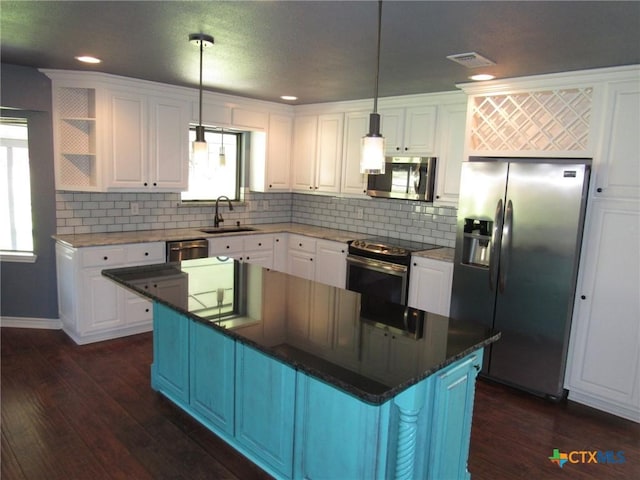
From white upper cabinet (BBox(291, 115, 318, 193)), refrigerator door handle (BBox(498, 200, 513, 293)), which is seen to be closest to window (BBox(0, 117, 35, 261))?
white upper cabinet (BBox(291, 115, 318, 193))

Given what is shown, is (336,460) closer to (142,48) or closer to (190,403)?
(190,403)

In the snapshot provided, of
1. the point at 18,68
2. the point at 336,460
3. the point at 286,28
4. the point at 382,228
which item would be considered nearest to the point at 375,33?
the point at 286,28

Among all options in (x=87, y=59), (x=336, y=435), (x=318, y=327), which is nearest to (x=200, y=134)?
(x=318, y=327)

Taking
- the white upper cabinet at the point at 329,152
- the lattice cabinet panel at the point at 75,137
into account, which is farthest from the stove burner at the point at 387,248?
the lattice cabinet panel at the point at 75,137

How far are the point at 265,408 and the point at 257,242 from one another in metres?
3.04

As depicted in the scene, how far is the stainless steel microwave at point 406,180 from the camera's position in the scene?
4.29 meters

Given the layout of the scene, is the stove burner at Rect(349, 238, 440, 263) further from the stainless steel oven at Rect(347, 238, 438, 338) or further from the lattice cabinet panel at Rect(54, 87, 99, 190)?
the lattice cabinet panel at Rect(54, 87, 99, 190)

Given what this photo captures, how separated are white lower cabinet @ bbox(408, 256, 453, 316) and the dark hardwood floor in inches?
29.2

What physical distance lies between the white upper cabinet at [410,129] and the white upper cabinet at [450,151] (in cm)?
10

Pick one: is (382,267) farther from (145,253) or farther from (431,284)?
(145,253)

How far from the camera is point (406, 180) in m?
4.43

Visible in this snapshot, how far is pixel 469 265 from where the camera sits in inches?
144

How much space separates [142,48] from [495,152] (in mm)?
2740

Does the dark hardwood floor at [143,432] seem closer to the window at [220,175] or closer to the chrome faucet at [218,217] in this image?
the chrome faucet at [218,217]
